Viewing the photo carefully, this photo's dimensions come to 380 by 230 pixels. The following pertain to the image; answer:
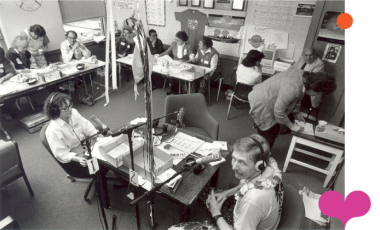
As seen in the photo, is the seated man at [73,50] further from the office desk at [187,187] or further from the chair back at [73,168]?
the office desk at [187,187]

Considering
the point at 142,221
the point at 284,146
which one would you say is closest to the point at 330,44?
the point at 284,146

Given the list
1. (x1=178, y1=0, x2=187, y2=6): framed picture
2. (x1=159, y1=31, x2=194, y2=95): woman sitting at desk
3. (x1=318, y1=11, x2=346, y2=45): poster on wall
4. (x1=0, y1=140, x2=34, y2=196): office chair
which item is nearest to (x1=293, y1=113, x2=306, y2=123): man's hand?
(x1=318, y1=11, x2=346, y2=45): poster on wall

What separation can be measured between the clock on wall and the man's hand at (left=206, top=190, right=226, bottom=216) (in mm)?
4697

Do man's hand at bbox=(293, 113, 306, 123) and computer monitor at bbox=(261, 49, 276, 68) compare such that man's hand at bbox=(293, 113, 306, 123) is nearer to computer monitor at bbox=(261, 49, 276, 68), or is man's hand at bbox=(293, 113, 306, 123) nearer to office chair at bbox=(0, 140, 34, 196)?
computer monitor at bbox=(261, 49, 276, 68)

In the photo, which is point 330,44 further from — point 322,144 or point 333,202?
point 333,202

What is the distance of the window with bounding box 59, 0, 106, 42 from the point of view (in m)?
4.69

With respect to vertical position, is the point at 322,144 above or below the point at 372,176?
below

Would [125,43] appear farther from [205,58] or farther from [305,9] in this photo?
[305,9]

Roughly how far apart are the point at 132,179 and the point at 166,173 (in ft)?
1.57

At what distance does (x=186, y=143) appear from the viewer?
6.46 ft

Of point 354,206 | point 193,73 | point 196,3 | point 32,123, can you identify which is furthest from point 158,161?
point 196,3

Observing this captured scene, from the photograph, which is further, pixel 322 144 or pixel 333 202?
pixel 322 144

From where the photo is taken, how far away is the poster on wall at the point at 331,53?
3.28 m

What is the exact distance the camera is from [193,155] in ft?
6.01
